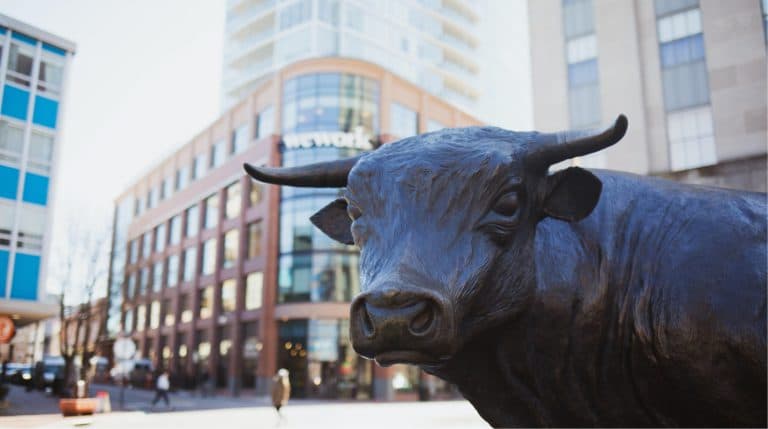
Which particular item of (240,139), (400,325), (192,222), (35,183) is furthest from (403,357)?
(192,222)

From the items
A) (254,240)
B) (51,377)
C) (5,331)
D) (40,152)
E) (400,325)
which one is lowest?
(51,377)

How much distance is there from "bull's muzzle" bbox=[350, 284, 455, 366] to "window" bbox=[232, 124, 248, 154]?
136 feet

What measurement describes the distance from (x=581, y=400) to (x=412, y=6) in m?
60.6

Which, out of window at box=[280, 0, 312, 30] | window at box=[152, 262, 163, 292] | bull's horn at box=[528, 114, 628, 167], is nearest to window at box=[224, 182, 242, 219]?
window at box=[152, 262, 163, 292]

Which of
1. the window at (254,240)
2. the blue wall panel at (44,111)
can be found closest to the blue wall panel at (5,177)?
the blue wall panel at (44,111)

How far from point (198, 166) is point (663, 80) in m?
37.5

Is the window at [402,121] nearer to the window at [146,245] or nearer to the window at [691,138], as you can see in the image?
the window at [691,138]

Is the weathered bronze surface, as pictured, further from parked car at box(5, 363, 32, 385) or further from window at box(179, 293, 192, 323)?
window at box(179, 293, 192, 323)

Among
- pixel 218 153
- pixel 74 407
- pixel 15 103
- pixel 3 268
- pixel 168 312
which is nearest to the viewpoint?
pixel 15 103

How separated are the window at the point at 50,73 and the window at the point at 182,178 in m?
44.0

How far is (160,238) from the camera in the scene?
54.2m

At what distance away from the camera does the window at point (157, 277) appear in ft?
171

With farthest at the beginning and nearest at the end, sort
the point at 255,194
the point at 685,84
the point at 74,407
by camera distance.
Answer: the point at 255,194 < the point at 685,84 < the point at 74,407

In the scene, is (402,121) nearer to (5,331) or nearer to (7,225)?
(5,331)
